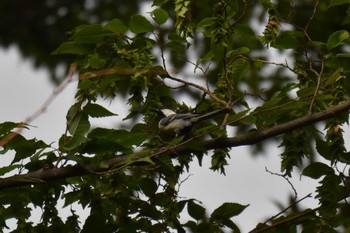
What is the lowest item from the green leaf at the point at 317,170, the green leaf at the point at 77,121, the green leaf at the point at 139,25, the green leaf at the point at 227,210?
the green leaf at the point at 227,210

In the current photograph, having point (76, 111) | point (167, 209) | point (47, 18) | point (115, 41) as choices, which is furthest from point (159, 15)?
point (47, 18)

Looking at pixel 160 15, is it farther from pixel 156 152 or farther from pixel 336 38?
pixel 336 38

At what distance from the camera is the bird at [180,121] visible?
3.03m

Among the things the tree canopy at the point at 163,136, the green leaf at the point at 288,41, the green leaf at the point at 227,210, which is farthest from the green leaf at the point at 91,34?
the green leaf at the point at 227,210

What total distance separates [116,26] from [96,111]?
24 cm

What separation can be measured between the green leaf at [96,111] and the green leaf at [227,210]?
46cm

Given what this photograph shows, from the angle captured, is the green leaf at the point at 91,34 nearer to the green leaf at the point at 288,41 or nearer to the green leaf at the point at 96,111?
the green leaf at the point at 96,111

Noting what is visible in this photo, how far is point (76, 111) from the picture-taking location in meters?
2.94

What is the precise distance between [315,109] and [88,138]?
687mm

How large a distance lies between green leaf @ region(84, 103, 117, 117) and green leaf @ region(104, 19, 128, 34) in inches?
8.7

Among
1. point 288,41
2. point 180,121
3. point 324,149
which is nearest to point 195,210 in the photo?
point 180,121

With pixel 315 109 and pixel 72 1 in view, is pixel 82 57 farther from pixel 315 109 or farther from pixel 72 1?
pixel 72 1

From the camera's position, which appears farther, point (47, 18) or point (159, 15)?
point (47, 18)

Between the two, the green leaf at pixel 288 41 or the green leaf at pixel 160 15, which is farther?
the green leaf at pixel 288 41
